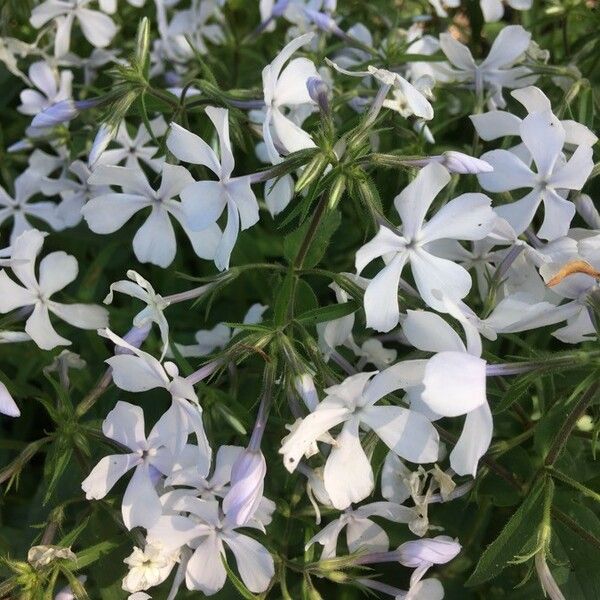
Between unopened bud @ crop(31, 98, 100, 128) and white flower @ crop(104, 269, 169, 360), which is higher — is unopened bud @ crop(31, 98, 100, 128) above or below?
above

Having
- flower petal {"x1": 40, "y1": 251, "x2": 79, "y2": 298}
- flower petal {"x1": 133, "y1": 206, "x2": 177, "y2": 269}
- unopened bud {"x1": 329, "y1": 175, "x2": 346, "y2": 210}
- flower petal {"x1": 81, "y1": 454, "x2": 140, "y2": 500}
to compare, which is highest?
unopened bud {"x1": 329, "y1": 175, "x2": 346, "y2": 210}

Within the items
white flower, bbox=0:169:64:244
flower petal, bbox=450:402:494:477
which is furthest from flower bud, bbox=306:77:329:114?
white flower, bbox=0:169:64:244

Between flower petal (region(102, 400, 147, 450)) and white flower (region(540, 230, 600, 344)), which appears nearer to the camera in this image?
white flower (region(540, 230, 600, 344))

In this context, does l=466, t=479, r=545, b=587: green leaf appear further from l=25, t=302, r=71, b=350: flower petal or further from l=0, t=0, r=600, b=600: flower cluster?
l=25, t=302, r=71, b=350: flower petal

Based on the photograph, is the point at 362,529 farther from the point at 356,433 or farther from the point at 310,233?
the point at 310,233

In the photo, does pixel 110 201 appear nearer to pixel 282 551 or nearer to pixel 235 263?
pixel 235 263

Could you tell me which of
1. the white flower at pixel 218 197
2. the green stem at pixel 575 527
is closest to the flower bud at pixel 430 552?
the green stem at pixel 575 527

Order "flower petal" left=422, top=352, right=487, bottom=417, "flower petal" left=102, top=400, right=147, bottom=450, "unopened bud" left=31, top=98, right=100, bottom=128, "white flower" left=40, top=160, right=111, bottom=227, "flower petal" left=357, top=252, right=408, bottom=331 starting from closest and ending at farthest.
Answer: "flower petal" left=422, top=352, right=487, bottom=417, "flower petal" left=357, top=252, right=408, bottom=331, "flower petal" left=102, top=400, right=147, bottom=450, "unopened bud" left=31, top=98, right=100, bottom=128, "white flower" left=40, top=160, right=111, bottom=227
